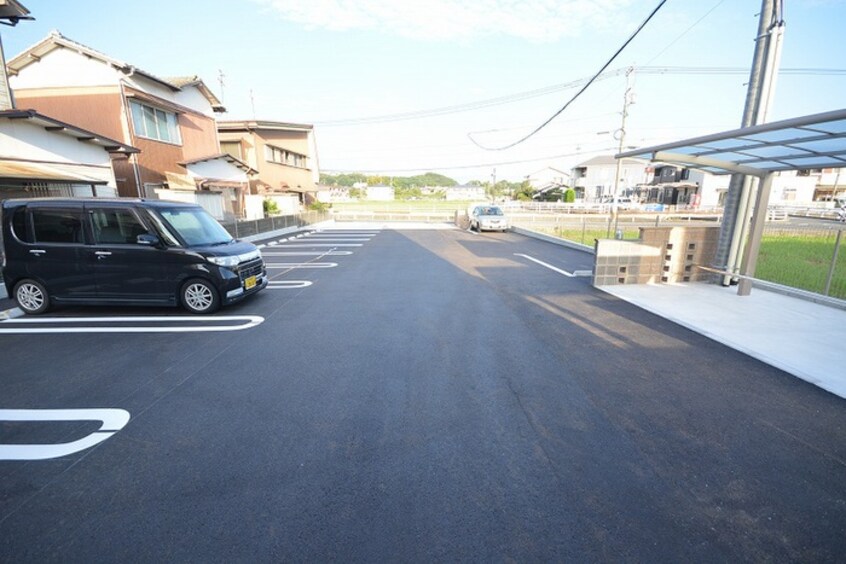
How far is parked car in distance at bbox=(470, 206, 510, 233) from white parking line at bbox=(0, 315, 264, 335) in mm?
15109

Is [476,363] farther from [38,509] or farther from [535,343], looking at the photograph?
[38,509]

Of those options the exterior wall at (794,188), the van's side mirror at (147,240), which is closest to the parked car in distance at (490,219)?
the van's side mirror at (147,240)

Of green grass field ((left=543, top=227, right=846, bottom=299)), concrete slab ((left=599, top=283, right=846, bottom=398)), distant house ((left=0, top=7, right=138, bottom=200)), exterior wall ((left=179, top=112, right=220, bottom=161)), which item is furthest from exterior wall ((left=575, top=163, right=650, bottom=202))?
distant house ((left=0, top=7, right=138, bottom=200))

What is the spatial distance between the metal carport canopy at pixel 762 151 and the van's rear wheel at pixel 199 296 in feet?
25.6

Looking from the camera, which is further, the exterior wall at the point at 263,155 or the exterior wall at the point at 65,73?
the exterior wall at the point at 263,155

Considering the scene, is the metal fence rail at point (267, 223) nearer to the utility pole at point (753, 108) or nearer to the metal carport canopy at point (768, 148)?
the metal carport canopy at point (768, 148)

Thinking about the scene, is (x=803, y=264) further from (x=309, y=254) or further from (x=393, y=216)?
(x=393, y=216)

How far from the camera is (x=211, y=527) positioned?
2.08 meters

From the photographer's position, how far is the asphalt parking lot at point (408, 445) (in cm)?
203

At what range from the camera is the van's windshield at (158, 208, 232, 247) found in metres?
5.76

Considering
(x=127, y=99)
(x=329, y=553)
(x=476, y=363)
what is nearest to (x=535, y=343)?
(x=476, y=363)

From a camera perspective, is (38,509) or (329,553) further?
(38,509)

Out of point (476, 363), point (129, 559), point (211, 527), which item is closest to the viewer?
point (129, 559)

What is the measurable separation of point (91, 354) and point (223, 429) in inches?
113
